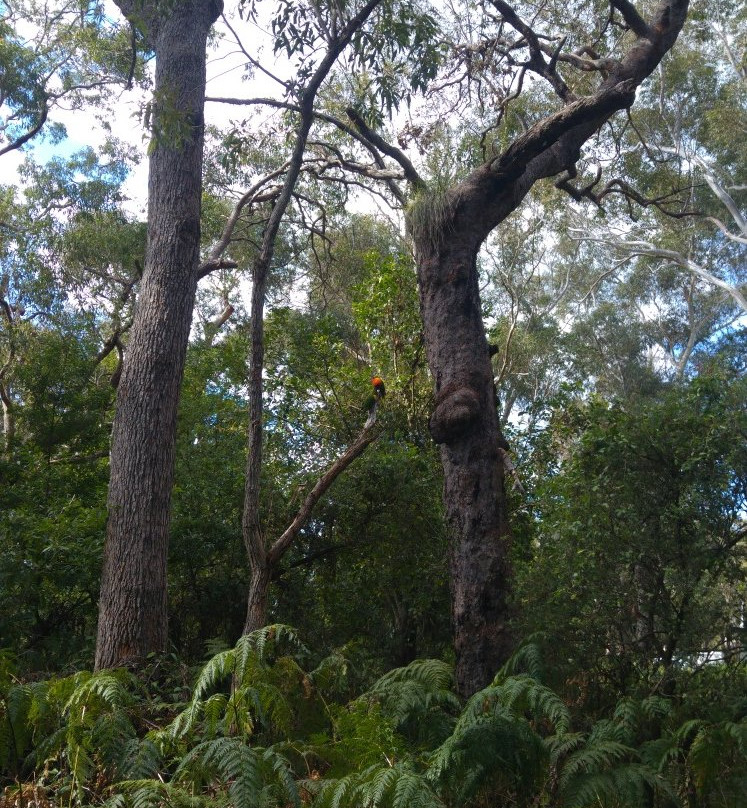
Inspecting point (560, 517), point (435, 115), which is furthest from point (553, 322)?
point (560, 517)

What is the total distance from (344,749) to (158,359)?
309 cm

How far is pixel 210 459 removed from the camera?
26.1 ft

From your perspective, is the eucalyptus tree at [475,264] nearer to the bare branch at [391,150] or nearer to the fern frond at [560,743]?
the bare branch at [391,150]

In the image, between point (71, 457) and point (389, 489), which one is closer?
point (389, 489)

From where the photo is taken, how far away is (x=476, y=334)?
616 centimetres

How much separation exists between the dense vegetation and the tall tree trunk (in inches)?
5.3

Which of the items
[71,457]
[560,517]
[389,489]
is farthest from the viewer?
[71,457]

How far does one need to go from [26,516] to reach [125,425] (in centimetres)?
152

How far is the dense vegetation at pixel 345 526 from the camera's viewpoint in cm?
325

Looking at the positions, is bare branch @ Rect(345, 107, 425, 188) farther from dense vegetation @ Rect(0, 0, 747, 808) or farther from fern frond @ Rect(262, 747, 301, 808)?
fern frond @ Rect(262, 747, 301, 808)

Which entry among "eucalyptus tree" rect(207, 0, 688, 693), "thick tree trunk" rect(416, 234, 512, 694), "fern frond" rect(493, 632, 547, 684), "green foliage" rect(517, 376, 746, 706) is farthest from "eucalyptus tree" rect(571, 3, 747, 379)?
"fern frond" rect(493, 632, 547, 684)

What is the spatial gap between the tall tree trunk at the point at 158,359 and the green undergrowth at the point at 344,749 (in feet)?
3.15

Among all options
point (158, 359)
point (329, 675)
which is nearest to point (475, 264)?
point (158, 359)

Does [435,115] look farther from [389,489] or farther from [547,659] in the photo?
[547,659]
